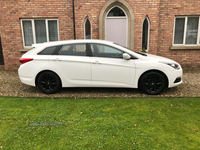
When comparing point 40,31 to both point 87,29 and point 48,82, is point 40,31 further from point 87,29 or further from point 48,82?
point 48,82

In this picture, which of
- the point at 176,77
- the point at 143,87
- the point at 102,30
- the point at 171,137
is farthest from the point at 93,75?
the point at 102,30

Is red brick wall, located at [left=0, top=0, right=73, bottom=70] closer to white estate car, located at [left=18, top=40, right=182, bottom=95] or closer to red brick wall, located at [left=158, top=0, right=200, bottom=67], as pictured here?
white estate car, located at [left=18, top=40, right=182, bottom=95]

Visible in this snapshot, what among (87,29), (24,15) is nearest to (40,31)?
(24,15)

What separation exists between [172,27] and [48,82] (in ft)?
23.7

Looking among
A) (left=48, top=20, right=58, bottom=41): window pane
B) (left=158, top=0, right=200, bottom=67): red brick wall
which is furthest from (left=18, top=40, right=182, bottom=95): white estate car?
(left=158, top=0, right=200, bottom=67): red brick wall

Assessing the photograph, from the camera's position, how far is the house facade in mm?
9086

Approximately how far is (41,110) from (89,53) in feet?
7.09

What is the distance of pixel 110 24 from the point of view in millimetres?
9461

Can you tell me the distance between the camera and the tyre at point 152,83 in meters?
5.50

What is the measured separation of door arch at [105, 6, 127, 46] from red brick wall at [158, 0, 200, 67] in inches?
76.6

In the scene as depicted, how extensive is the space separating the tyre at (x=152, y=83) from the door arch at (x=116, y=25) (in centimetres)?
439

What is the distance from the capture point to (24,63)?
5656 millimetres

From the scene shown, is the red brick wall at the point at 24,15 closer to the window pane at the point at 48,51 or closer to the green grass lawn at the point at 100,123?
the window pane at the point at 48,51

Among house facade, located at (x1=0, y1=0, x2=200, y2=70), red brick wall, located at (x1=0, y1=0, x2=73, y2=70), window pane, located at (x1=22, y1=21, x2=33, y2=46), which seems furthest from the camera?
window pane, located at (x1=22, y1=21, x2=33, y2=46)
